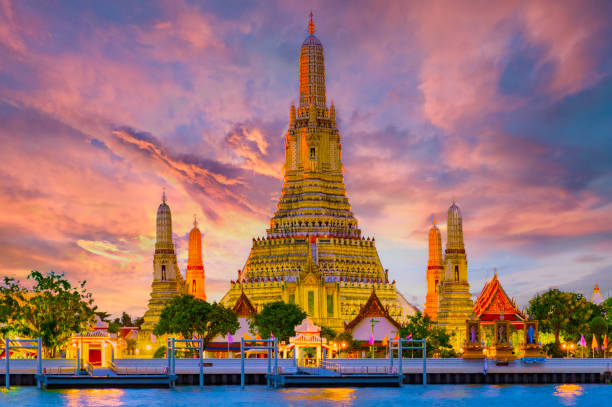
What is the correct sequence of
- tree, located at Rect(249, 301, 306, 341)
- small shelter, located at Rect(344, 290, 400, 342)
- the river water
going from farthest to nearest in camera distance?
small shelter, located at Rect(344, 290, 400, 342), tree, located at Rect(249, 301, 306, 341), the river water

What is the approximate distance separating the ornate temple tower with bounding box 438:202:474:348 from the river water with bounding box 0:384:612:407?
32.4m

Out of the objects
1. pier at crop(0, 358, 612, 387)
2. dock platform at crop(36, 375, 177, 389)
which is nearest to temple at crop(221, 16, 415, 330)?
pier at crop(0, 358, 612, 387)

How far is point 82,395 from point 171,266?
42.5 metres

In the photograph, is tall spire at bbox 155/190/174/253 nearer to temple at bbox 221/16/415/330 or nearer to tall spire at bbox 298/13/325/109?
temple at bbox 221/16/415/330

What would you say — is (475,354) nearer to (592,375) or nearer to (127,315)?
(592,375)

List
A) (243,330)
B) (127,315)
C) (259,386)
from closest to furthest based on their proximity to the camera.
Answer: (259,386)
(243,330)
(127,315)

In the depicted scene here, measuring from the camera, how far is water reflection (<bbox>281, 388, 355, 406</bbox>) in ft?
218

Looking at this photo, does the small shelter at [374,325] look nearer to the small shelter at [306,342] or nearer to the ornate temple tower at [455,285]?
the ornate temple tower at [455,285]

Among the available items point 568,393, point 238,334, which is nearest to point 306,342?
point 568,393

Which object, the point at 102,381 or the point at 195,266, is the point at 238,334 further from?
the point at 102,381

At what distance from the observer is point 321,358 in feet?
268

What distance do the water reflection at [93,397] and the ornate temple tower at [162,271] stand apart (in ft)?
120

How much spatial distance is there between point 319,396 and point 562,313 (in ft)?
109

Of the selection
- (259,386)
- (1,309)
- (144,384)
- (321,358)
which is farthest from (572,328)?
(1,309)
